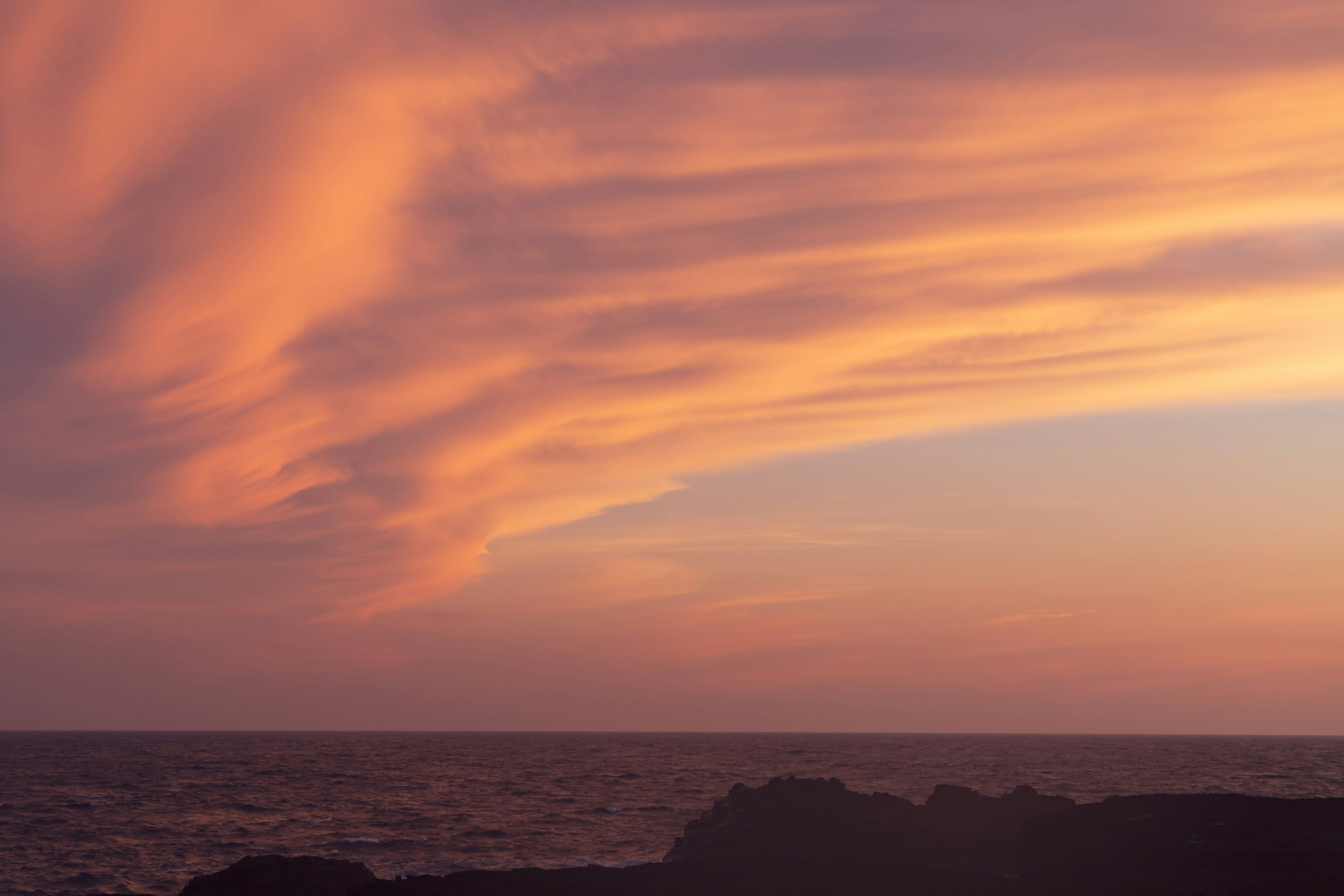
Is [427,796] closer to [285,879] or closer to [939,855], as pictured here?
[939,855]

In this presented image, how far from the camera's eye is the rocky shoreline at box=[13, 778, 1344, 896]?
26.3 meters

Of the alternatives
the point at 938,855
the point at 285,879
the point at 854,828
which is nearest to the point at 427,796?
the point at 854,828

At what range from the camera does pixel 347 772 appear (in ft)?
338

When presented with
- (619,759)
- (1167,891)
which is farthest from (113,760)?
(1167,891)

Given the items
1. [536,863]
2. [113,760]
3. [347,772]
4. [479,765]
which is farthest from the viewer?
[113,760]

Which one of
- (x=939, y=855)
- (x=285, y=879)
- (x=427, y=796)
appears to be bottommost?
(x=427, y=796)

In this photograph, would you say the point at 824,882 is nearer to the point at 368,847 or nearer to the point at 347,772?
the point at 368,847

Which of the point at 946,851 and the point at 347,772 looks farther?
the point at 347,772

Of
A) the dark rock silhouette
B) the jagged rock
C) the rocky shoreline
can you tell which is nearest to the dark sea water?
the dark rock silhouette

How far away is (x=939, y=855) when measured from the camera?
34719 mm

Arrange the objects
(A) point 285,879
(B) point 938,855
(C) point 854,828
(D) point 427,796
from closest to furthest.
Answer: (A) point 285,879, (B) point 938,855, (C) point 854,828, (D) point 427,796

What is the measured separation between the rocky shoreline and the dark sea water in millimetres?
12526

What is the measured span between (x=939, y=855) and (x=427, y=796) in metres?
52.0

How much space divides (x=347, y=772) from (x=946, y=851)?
274 feet
